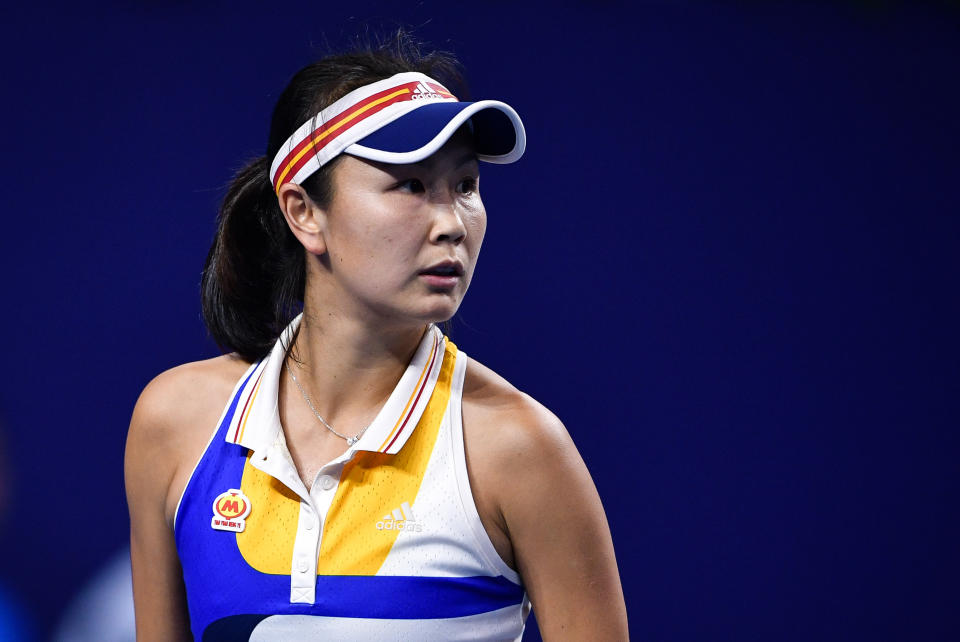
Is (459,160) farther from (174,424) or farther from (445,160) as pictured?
(174,424)

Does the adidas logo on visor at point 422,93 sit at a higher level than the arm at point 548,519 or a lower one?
higher

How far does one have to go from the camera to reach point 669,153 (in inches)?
83.7

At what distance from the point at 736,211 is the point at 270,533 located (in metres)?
1.29

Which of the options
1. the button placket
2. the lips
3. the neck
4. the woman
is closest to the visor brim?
the woman

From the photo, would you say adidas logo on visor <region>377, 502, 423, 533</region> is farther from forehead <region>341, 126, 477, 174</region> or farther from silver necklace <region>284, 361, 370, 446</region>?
forehead <region>341, 126, 477, 174</region>

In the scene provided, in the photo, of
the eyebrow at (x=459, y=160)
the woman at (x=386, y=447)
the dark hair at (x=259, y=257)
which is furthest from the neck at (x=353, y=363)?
the eyebrow at (x=459, y=160)

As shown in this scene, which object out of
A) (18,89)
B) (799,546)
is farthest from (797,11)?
(18,89)

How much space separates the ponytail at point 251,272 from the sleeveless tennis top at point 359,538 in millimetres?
162

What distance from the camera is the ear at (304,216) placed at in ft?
3.99

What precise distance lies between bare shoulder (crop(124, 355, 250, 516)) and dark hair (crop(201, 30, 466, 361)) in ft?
0.21

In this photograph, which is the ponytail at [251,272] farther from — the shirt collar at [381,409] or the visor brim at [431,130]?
the visor brim at [431,130]

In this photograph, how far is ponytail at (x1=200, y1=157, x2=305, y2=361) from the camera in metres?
1.37

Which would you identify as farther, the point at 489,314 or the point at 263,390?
the point at 489,314

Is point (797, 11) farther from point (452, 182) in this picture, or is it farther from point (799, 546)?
point (452, 182)
